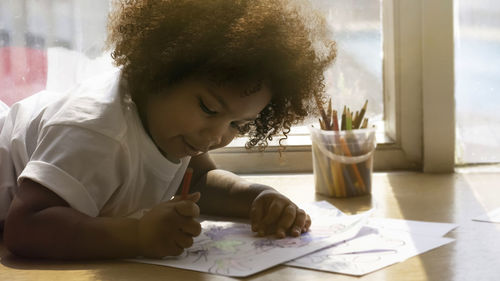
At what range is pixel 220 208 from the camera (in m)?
1.02

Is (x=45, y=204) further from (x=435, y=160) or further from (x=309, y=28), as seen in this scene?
(x=435, y=160)

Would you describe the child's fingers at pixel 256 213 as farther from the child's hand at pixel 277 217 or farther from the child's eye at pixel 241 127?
the child's eye at pixel 241 127

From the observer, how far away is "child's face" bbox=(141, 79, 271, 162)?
2.78 ft

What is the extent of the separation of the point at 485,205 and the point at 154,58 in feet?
1.76

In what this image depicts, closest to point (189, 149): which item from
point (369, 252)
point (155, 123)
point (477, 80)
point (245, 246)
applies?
point (155, 123)

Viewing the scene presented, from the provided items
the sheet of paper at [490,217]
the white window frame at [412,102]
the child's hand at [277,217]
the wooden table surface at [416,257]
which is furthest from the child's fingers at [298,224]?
the white window frame at [412,102]

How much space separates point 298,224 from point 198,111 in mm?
192

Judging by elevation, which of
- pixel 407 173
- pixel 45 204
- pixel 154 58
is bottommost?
pixel 407 173

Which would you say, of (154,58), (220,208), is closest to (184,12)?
(154,58)

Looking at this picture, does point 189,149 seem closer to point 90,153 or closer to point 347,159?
point 90,153

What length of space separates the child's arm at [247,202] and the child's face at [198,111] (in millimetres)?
109

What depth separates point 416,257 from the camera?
0.77 metres

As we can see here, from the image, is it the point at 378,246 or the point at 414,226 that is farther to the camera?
the point at 414,226

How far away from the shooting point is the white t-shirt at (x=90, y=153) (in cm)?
80
